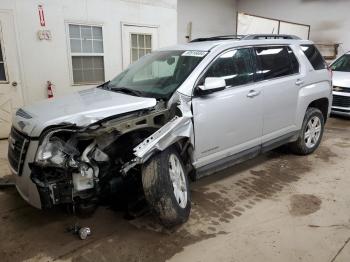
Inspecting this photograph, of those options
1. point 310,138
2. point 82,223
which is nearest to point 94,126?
point 82,223

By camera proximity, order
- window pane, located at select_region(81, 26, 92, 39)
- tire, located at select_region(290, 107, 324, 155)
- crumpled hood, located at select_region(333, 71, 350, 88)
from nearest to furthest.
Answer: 1. tire, located at select_region(290, 107, 324, 155)
2. window pane, located at select_region(81, 26, 92, 39)
3. crumpled hood, located at select_region(333, 71, 350, 88)

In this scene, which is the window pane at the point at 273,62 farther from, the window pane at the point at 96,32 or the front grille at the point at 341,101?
the window pane at the point at 96,32

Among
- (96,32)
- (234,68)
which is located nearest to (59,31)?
(96,32)

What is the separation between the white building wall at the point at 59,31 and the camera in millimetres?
5762

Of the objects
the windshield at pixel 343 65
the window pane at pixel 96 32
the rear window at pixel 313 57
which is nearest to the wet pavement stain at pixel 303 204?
the rear window at pixel 313 57

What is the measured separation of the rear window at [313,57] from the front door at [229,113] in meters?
1.29

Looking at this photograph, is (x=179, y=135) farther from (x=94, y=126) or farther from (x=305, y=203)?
(x=305, y=203)

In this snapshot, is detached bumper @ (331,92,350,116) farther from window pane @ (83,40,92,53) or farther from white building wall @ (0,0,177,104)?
window pane @ (83,40,92,53)

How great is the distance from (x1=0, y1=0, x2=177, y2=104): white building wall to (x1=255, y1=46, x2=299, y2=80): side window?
12.8 ft

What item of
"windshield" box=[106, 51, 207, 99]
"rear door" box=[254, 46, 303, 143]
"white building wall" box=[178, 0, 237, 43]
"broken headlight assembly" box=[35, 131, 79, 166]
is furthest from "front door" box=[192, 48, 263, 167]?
"white building wall" box=[178, 0, 237, 43]

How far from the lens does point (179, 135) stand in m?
2.99

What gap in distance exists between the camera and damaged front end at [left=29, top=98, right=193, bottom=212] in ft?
8.57

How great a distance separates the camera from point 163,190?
9.14 feet

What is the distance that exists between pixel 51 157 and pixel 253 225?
199 cm
